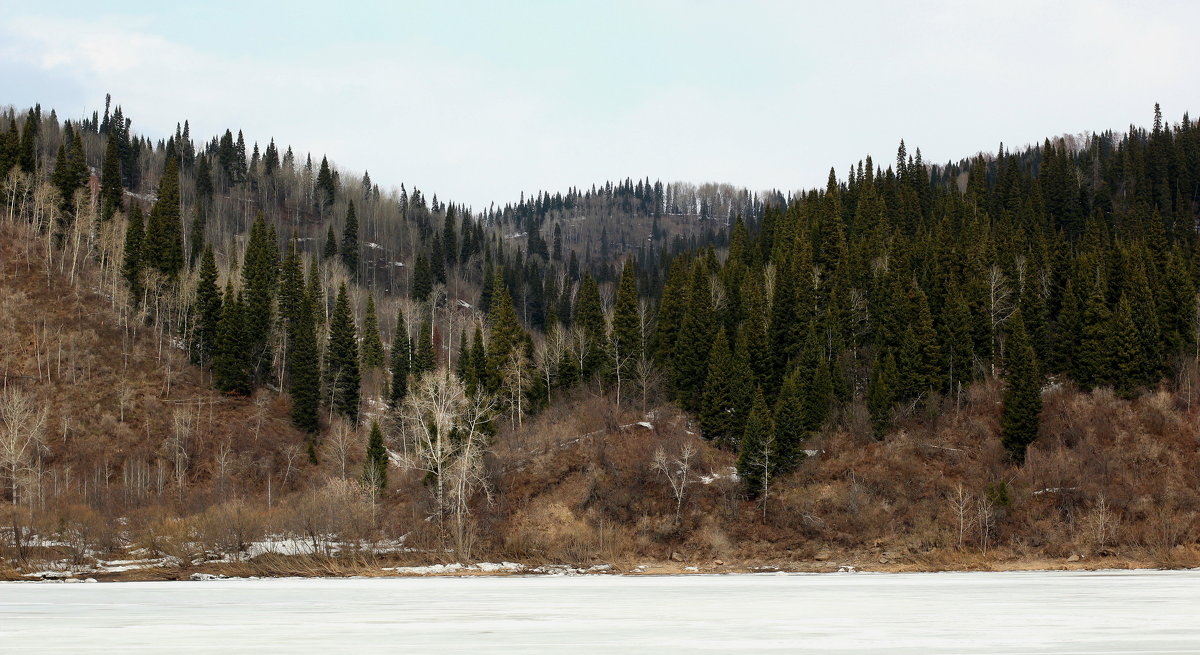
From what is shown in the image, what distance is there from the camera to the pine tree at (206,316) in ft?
334

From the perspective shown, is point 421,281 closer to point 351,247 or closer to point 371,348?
point 351,247

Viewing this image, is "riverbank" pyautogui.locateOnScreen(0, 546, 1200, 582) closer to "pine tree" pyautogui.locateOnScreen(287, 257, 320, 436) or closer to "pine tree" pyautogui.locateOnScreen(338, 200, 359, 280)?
"pine tree" pyautogui.locateOnScreen(287, 257, 320, 436)

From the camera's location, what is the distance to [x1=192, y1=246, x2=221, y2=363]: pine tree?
4008 inches

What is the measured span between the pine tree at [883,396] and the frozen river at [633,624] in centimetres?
5004

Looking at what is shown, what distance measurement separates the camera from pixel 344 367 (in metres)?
102

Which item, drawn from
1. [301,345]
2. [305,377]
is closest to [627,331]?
[305,377]

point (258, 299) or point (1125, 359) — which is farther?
point (258, 299)

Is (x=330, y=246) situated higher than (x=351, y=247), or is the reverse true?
(x=351, y=247)

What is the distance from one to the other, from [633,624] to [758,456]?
174 ft

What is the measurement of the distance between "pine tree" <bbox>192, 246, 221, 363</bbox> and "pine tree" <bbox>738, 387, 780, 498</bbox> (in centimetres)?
6831

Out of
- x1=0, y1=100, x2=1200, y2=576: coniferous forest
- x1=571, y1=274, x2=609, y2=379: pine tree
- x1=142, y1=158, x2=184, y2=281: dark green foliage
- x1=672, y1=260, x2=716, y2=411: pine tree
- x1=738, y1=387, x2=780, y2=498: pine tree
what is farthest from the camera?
x1=142, y1=158, x2=184, y2=281: dark green foliage

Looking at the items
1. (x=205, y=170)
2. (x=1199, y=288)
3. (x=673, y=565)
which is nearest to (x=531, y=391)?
(x=673, y=565)

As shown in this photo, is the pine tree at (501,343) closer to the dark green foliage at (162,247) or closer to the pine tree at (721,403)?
the pine tree at (721,403)

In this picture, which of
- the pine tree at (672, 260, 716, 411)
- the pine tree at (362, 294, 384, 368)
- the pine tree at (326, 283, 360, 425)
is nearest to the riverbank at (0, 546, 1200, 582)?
the pine tree at (672, 260, 716, 411)
